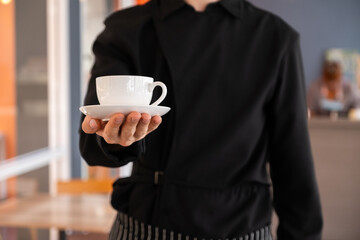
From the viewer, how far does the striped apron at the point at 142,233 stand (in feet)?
2.70

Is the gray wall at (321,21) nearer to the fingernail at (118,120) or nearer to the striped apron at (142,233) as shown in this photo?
the striped apron at (142,233)

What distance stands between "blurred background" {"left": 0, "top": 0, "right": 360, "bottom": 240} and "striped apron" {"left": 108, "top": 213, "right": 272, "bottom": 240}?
44.9 inches

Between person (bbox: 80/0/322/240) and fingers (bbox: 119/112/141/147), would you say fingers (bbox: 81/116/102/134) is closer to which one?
fingers (bbox: 119/112/141/147)

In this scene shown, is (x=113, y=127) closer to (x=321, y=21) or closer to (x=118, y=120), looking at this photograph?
(x=118, y=120)

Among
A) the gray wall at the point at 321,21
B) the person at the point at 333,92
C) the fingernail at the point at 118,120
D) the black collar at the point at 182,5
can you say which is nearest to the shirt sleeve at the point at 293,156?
the black collar at the point at 182,5

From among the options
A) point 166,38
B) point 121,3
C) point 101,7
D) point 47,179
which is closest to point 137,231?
point 166,38

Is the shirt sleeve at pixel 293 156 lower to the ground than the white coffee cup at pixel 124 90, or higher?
lower

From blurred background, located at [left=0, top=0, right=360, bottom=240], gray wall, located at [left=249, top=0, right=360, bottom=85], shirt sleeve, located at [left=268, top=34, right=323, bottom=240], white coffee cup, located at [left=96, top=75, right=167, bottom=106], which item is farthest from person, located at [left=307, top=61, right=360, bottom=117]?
white coffee cup, located at [left=96, top=75, right=167, bottom=106]

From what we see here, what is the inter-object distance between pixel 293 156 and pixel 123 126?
47 cm

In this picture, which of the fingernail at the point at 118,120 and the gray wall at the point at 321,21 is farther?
the gray wall at the point at 321,21

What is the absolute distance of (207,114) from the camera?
826 millimetres

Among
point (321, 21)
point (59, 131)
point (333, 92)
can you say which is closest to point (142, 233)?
point (59, 131)

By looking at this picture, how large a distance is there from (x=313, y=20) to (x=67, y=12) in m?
3.49

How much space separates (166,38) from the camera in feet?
2.75
